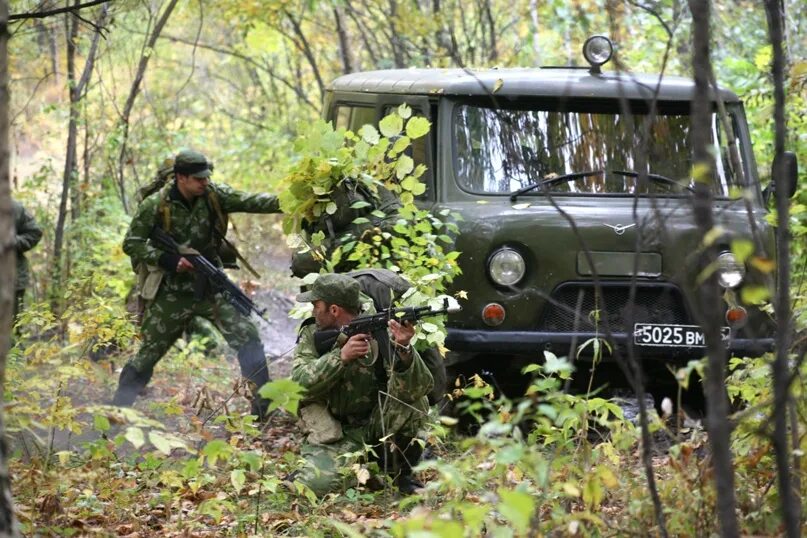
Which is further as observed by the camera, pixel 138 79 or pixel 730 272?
pixel 138 79

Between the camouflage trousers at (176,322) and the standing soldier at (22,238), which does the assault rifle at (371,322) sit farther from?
the standing soldier at (22,238)

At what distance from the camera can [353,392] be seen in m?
5.48

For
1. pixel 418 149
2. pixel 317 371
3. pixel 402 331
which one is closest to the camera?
pixel 402 331

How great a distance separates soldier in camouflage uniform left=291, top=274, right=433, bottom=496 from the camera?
17.1 ft

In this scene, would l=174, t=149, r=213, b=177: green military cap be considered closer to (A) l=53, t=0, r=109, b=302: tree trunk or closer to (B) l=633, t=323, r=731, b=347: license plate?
(A) l=53, t=0, r=109, b=302: tree trunk

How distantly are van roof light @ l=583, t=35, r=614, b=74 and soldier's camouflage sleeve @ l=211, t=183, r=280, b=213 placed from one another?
6.83 ft

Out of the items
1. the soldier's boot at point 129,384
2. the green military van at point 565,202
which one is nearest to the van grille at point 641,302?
the green military van at point 565,202

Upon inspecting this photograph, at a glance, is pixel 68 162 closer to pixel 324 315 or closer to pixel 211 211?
pixel 211 211

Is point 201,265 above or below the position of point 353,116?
below

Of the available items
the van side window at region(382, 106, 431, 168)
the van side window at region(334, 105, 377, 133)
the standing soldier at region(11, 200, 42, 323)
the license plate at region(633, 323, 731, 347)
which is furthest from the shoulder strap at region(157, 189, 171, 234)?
the license plate at region(633, 323, 731, 347)

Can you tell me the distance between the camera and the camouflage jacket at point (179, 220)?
7566 mm

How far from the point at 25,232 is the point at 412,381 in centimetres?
428

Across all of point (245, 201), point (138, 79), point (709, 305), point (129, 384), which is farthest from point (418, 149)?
point (138, 79)

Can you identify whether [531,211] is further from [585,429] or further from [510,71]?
[585,429]
